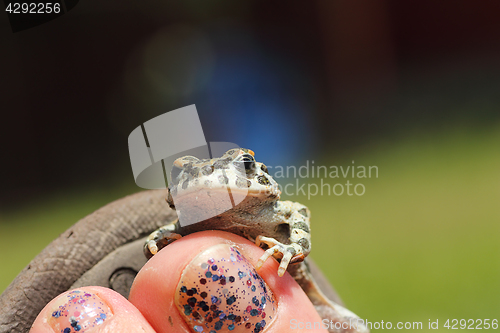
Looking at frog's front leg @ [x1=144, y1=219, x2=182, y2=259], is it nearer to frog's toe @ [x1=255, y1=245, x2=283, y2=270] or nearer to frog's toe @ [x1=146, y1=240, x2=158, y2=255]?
frog's toe @ [x1=146, y1=240, x2=158, y2=255]

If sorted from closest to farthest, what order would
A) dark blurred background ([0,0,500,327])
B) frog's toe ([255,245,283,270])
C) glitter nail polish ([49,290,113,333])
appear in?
glitter nail polish ([49,290,113,333]), frog's toe ([255,245,283,270]), dark blurred background ([0,0,500,327])

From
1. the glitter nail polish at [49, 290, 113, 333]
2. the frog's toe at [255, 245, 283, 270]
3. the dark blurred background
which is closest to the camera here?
the glitter nail polish at [49, 290, 113, 333]

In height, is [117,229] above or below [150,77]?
below

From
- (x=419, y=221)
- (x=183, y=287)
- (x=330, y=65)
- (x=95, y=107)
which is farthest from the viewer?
(x=419, y=221)

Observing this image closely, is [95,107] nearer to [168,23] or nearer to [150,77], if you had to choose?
[150,77]

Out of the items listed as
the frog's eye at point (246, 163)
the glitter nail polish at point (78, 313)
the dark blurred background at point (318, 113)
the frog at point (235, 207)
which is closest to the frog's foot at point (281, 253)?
the frog at point (235, 207)

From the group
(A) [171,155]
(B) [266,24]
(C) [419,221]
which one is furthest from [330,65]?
(A) [171,155]

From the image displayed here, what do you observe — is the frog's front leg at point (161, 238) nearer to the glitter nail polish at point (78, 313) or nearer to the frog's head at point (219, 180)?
the frog's head at point (219, 180)

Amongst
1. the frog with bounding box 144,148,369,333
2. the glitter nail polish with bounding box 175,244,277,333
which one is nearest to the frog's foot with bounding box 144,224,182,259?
the frog with bounding box 144,148,369,333

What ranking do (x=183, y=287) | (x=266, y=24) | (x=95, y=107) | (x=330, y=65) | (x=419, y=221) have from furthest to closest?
(x=419, y=221), (x=330, y=65), (x=266, y=24), (x=95, y=107), (x=183, y=287)
